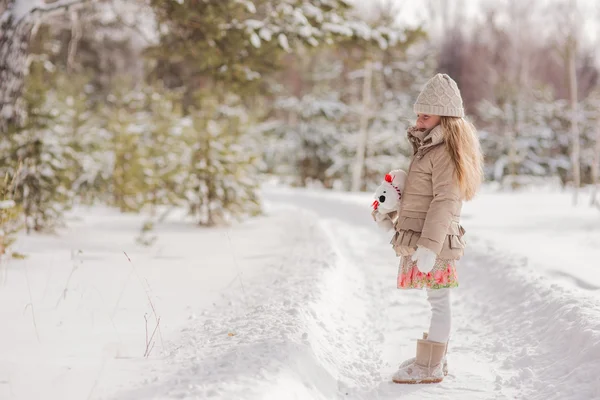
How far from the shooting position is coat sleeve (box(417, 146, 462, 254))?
327 centimetres

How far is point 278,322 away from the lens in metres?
3.95

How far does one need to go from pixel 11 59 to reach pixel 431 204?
6235 millimetres

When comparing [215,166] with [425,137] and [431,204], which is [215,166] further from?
[431,204]

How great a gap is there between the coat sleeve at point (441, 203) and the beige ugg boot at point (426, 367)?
739 mm

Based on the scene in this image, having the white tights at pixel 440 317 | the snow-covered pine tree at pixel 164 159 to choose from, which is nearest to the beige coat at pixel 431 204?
the white tights at pixel 440 317

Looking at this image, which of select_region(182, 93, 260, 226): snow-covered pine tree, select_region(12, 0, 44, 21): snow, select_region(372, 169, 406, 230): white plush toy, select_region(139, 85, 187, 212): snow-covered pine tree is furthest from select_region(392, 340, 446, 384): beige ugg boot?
select_region(139, 85, 187, 212): snow-covered pine tree

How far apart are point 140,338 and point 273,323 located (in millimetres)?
979

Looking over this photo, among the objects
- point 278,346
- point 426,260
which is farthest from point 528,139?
point 278,346

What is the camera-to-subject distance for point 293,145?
27.5 metres

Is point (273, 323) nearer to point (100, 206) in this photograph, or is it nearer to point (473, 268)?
point (473, 268)

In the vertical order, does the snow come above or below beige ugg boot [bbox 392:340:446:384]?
above

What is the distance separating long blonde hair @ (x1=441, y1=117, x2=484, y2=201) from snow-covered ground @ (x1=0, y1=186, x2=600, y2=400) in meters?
1.31

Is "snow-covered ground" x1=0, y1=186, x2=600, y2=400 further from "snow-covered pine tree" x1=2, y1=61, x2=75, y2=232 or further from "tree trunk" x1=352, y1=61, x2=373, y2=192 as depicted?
"tree trunk" x1=352, y1=61, x2=373, y2=192

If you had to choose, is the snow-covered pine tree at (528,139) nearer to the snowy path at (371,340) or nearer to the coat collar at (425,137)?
the snowy path at (371,340)
